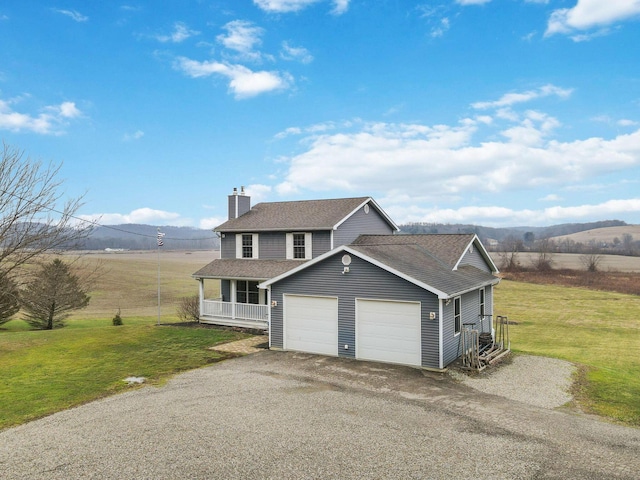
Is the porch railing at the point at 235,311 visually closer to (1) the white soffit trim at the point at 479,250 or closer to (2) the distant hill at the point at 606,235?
(1) the white soffit trim at the point at 479,250

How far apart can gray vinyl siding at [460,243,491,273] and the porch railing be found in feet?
32.8

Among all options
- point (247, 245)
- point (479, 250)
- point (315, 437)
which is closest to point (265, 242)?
point (247, 245)

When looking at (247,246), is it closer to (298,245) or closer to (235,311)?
(298,245)

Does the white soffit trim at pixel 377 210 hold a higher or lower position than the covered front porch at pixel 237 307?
higher

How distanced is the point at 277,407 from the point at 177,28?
22.6 m

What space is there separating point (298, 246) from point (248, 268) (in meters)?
2.95

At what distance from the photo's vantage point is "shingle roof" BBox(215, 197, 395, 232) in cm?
2211

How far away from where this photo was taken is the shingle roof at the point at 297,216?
2211 centimetres

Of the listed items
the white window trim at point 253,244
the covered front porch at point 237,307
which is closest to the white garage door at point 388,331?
the covered front porch at point 237,307

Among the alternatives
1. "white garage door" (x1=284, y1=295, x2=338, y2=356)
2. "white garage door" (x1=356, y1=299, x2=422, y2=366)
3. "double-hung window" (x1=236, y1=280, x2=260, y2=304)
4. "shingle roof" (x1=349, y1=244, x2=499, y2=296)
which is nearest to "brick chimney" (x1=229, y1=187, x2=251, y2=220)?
"double-hung window" (x1=236, y1=280, x2=260, y2=304)

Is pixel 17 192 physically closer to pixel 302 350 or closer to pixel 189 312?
pixel 302 350

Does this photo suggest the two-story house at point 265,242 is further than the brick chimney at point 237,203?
No

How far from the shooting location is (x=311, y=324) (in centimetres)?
1570

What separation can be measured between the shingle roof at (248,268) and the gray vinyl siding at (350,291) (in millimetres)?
4905
